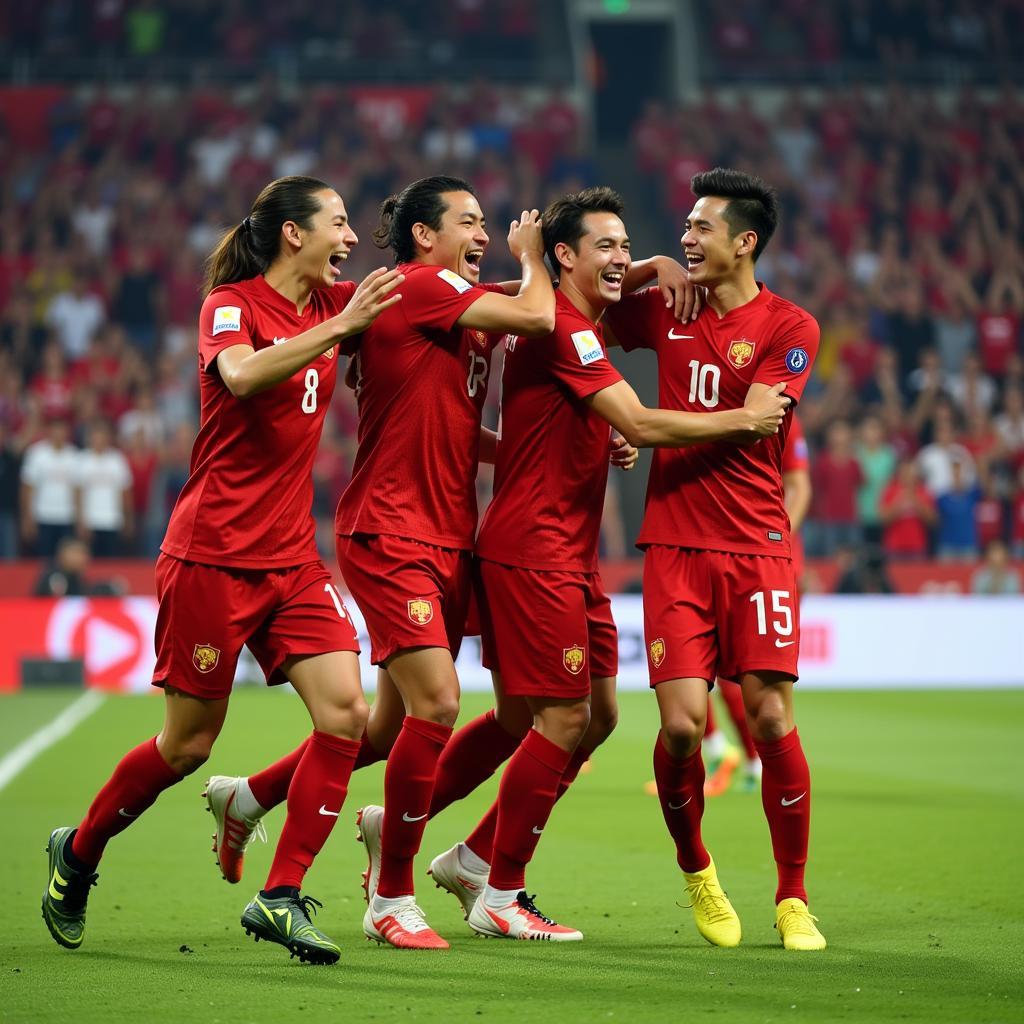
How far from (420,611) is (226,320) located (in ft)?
3.65

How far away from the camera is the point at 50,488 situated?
17125mm

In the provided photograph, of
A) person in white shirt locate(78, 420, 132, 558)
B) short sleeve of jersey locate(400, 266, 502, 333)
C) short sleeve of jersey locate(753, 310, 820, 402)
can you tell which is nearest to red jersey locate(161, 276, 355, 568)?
short sleeve of jersey locate(400, 266, 502, 333)

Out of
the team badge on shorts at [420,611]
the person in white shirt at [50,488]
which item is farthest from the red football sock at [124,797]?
the person in white shirt at [50,488]

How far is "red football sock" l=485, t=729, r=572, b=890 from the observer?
5.80 m

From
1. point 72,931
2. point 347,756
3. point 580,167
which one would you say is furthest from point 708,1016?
point 580,167

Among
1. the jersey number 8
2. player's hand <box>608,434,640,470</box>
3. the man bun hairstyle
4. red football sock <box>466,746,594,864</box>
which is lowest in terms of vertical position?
red football sock <box>466,746,594,864</box>

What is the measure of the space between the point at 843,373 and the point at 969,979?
588 inches

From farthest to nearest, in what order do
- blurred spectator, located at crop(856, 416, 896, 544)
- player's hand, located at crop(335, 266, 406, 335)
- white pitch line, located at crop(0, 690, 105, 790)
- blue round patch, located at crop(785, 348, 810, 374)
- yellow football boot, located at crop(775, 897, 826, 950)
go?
blurred spectator, located at crop(856, 416, 896, 544) < white pitch line, located at crop(0, 690, 105, 790) < blue round patch, located at crop(785, 348, 810, 374) < yellow football boot, located at crop(775, 897, 826, 950) < player's hand, located at crop(335, 266, 406, 335)

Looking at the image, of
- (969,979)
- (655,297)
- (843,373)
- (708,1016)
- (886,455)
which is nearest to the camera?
(708,1016)

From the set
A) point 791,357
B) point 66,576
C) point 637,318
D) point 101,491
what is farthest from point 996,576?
point 791,357

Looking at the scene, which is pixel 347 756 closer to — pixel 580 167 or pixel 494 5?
pixel 580 167

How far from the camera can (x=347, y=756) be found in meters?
5.50

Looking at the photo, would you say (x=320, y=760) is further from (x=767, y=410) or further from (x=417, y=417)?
(x=767, y=410)

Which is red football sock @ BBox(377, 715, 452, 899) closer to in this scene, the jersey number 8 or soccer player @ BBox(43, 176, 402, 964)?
soccer player @ BBox(43, 176, 402, 964)
